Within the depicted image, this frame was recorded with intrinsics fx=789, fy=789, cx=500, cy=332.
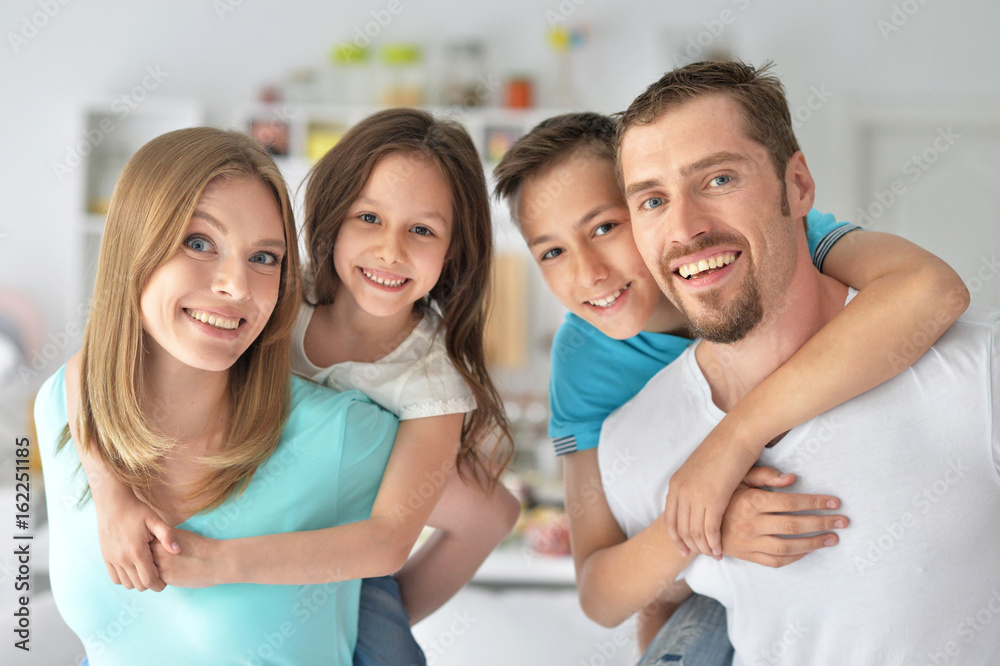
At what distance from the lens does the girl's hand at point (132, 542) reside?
105 centimetres

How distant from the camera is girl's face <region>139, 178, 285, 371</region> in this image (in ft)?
3.59

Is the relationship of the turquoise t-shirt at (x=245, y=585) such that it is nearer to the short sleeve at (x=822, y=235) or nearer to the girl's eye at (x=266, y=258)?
the girl's eye at (x=266, y=258)

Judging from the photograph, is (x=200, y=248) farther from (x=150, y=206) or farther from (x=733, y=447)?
(x=733, y=447)

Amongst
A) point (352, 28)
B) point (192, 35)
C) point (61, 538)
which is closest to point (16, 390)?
point (192, 35)

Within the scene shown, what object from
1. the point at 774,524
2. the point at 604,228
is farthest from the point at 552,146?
the point at 774,524

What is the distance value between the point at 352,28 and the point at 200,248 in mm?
3284

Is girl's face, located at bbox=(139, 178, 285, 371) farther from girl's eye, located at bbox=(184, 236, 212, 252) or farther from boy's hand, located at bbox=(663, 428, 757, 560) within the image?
boy's hand, located at bbox=(663, 428, 757, 560)

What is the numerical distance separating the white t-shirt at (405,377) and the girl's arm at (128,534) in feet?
1.26

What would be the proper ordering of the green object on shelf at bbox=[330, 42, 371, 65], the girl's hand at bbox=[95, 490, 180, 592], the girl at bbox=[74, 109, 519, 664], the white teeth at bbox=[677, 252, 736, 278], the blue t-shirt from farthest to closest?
the green object on shelf at bbox=[330, 42, 371, 65] → the blue t-shirt → the girl at bbox=[74, 109, 519, 664] → the white teeth at bbox=[677, 252, 736, 278] → the girl's hand at bbox=[95, 490, 180, 592]

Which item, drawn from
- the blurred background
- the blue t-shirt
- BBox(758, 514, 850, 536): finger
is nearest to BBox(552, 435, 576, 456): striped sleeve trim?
the blue t-shirt

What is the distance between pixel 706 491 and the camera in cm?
111

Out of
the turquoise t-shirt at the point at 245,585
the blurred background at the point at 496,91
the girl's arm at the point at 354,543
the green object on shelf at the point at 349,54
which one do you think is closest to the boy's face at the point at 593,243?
the girl's arm at the point at 354,543

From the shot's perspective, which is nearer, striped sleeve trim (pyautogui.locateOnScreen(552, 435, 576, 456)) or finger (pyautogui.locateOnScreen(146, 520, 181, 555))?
finger (pyautogui.locateOnScreen(146, 520, 181, 555))

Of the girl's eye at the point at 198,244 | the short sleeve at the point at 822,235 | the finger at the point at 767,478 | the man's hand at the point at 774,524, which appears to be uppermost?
the short sleeve at the point at 822,235
